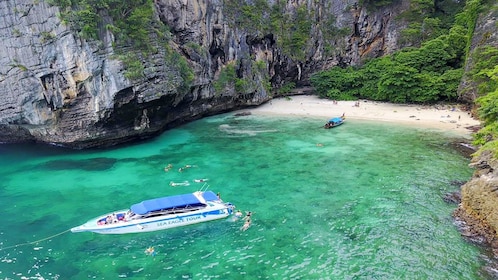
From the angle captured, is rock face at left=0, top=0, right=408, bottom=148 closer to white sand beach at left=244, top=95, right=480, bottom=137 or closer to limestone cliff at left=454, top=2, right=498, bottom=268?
white sand beach at left=244, top=95, right=480, bottom=137

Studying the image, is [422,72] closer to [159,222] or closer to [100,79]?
[100,79]

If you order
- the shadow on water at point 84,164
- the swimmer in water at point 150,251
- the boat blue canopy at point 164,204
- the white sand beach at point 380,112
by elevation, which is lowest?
the swimmer in water at point 150,251

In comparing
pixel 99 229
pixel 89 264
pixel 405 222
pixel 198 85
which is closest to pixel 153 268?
pixel 89 264

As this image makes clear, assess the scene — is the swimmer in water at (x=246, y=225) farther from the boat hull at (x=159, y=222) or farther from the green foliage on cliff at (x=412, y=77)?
the green foliage on cliff at (x=412, y=77)

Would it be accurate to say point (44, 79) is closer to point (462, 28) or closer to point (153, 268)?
point (153, 268)

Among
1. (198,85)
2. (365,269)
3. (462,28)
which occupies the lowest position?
(365,269)

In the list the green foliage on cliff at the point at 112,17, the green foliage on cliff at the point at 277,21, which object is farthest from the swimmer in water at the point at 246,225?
the green foliage on cliff at the point at 277,21

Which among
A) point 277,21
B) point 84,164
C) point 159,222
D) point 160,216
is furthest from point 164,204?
point 277,21
